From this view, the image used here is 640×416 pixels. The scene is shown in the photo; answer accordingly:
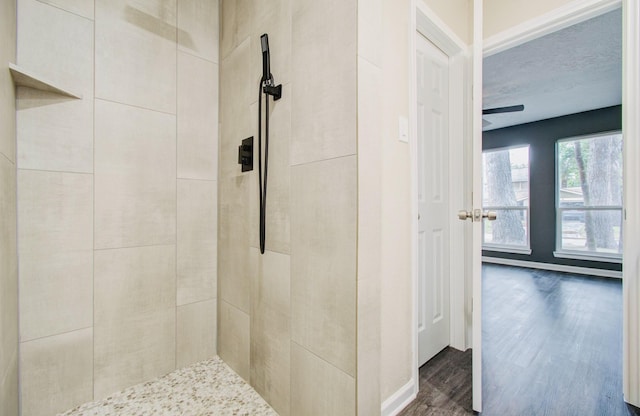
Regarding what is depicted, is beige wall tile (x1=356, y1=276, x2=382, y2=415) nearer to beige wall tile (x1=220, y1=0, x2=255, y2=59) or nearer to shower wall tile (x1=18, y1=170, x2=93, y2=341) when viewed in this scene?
shower wall tile (x1=18, y1=170, x2=93, y2=341)

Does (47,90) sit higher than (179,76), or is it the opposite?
(179,76)

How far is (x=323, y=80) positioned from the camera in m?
1.12

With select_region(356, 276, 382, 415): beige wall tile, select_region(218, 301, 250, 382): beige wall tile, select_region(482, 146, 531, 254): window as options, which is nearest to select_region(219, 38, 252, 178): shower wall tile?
select_region(218, 301, 250, 382): beige wall tile

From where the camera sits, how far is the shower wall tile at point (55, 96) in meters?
1.25

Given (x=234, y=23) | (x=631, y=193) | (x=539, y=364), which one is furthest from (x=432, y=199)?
(x=234, y=23)

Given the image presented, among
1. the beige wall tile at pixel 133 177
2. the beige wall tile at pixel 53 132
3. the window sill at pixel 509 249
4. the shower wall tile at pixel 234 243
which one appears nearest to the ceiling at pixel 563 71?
the window sill at pixel 509 249

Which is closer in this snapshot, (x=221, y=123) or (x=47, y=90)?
(x=47, y=90)

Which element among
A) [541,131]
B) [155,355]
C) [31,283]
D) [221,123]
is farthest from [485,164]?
[31,283]

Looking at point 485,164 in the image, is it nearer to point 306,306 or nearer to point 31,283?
point 306,306

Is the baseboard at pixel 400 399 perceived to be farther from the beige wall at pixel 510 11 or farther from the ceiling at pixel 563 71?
the ceiling at pixel 563 71

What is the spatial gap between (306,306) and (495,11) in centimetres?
229

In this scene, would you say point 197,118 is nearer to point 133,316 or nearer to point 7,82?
point 7,82

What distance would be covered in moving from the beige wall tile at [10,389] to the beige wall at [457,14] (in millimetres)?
2679

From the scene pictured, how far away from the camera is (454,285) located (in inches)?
80.3
